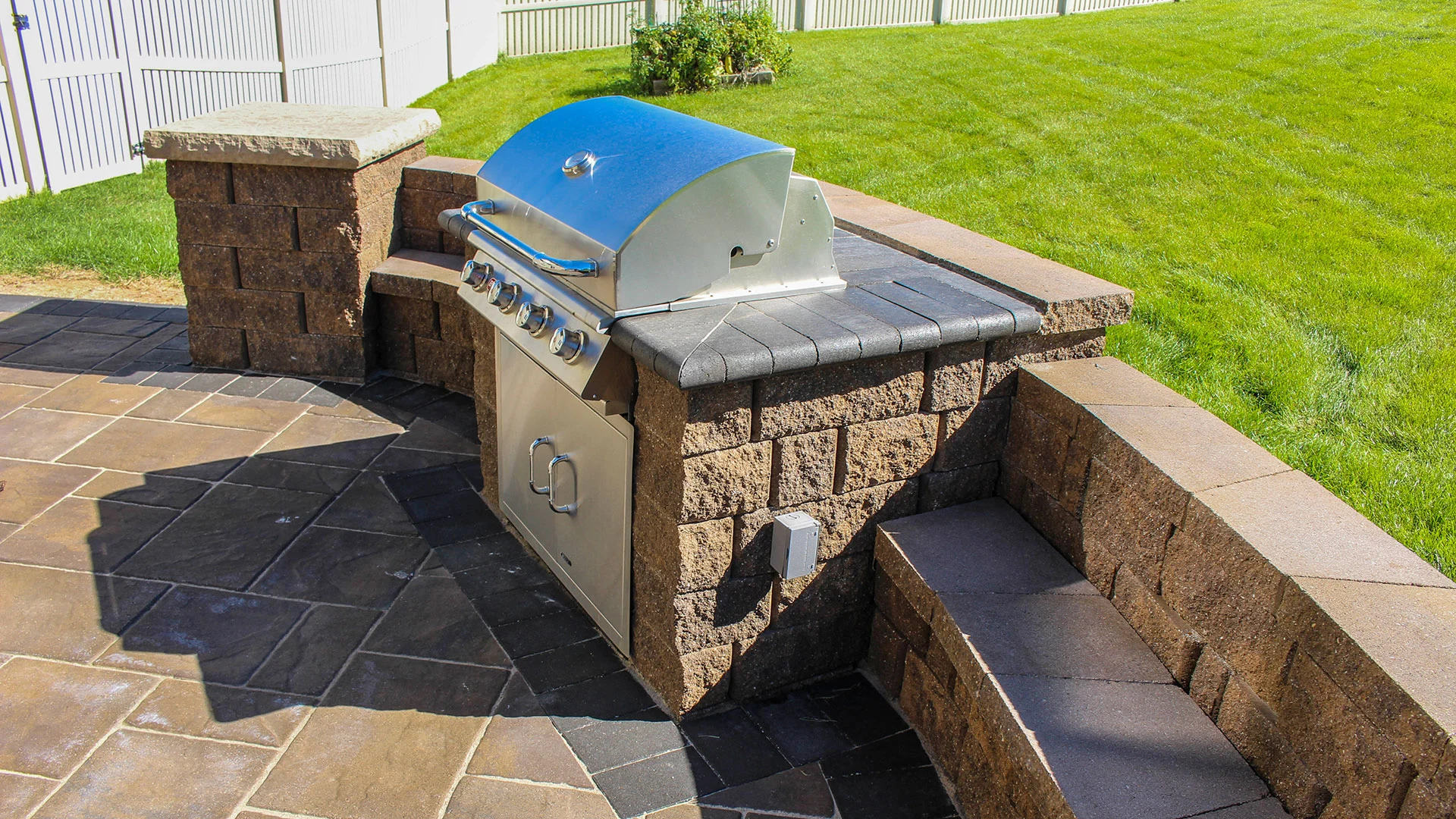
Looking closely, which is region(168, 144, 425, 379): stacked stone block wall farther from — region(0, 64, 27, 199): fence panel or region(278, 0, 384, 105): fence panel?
region(278, 0, 384, 105): fence panel

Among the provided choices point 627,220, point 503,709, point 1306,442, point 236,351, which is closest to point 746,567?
point 503,709

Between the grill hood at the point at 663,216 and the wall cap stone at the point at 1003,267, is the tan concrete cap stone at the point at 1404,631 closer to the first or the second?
the wall cap stone at the point at 1003,267

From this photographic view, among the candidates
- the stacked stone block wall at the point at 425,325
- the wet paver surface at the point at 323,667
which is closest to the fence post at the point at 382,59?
the stacked stone block wall at the point at 425,325

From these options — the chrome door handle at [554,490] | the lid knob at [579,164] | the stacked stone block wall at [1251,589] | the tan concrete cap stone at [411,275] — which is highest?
the lid knob at [579,164]

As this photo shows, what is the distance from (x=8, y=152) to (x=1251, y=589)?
9.52m

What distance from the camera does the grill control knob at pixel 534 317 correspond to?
130 inches

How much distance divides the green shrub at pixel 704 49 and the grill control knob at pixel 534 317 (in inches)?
352

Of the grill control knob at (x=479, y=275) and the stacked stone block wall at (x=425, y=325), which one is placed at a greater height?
the grill control knob at (x=479, y=275)

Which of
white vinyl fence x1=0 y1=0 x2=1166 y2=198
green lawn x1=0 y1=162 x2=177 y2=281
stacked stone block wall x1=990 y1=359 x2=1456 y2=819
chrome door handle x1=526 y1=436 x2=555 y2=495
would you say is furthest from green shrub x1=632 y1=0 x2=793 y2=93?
stacked stone block wall x1=990 y1=359 x2=1456 y2=819

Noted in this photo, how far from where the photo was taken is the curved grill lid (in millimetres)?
2977

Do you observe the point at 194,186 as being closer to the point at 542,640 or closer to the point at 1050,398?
the point at 542,640

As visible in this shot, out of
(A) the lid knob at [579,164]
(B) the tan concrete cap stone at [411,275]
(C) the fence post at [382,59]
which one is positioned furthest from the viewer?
(C) the fence post at [382,59]

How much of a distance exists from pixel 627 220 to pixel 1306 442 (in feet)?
8.12

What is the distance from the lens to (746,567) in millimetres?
3270
